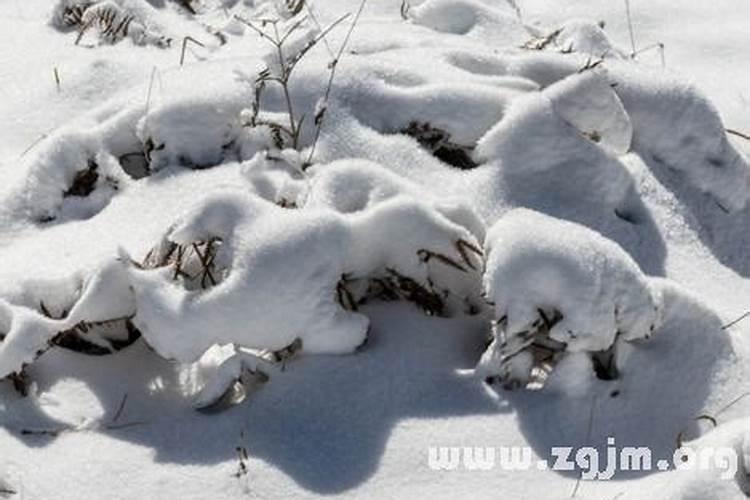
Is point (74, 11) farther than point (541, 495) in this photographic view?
Yes

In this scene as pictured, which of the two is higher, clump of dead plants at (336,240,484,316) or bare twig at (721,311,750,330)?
clump of dead plants at (336,240,484,316)

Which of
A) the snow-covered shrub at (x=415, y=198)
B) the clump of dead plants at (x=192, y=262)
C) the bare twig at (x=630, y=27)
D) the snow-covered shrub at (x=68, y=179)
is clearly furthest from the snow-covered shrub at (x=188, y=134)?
the bare twig at (x=630, y=27)

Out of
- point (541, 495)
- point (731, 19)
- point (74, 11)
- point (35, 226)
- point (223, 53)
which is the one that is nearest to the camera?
point (541, 495)

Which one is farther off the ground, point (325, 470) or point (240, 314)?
point (240, 314)

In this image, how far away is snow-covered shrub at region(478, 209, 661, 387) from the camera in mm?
2568

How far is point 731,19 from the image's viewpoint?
459cm

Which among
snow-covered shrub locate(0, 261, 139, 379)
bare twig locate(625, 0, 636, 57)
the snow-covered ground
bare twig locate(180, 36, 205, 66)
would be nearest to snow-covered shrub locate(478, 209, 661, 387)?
the snow-covered ground

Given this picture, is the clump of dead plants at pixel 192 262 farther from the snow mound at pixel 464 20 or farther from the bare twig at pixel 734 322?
the snow mound at pixel 464 20

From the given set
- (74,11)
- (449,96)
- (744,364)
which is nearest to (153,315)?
(449,96)

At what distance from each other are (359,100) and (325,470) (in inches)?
50.7

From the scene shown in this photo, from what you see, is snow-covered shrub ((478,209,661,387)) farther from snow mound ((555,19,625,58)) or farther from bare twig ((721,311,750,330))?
snow mound ((555,19,625,58))

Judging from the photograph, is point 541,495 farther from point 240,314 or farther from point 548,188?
point 548,188

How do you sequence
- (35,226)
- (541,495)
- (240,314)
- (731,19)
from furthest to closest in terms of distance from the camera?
(731,19) < (35,226) < (240,314) < (541,495)

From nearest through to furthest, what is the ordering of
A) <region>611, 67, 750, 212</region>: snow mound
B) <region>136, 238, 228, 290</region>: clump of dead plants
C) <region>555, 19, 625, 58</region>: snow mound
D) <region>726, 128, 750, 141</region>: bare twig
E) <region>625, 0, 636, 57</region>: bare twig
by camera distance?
1. <region>136, 238, 228, 290</region>: clump of dead plants
2. <region>611, 67, 750, 212</region>: snow mound
3. <region>726, 128, 750, 141</region>: bare twig
4. <region>555, 19, 625, 58</region>: snow mound
5. <region>625, 0, 636, 57</region>: bare twig
